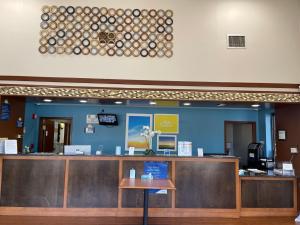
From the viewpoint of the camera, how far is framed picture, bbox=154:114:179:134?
25.1ft

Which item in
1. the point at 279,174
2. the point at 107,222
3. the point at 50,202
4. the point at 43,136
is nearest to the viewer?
the point at 107,222

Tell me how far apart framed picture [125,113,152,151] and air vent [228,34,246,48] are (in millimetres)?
3181

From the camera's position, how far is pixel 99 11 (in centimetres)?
551

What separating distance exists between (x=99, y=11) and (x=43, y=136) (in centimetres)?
409

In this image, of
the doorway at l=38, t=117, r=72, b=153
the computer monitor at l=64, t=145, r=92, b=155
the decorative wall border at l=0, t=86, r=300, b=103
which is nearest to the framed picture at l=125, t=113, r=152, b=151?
the doorway at l=38, t=117, r=72, b=153

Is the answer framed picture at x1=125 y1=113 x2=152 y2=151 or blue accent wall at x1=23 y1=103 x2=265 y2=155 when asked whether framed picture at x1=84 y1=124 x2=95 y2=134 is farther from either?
framed picture at x1=125 y1=113 x2=152 y2=151

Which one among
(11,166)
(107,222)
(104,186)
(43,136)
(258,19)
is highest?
(258,19)

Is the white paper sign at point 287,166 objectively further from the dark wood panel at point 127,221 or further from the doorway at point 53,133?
the doorway at point 53,133

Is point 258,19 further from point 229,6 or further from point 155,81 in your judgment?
point 155,81

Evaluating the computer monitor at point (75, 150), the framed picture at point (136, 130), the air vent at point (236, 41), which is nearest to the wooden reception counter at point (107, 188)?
the computer monitor at point (75, 150)

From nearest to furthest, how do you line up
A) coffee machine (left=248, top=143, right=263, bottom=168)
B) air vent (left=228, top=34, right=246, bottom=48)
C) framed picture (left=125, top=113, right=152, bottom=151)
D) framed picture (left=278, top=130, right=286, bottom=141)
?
air vent (left=228, top=34, right=246, bottom=48)
framed picture (left=278, top=130, right=286, bottom=141)
coffee machine (left=248, top=143, right=263, bottom=168)
framed picture (left=125, top=113, right=152, bottom=151)

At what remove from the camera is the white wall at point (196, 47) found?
534 cm

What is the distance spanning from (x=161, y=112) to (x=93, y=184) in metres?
3.35

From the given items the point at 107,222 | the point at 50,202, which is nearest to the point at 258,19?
the point at 107,222
